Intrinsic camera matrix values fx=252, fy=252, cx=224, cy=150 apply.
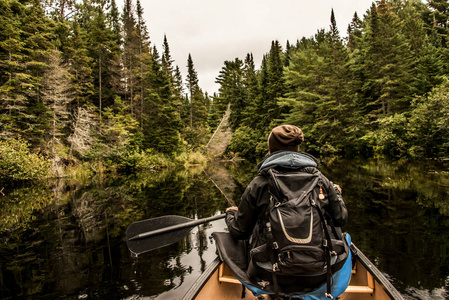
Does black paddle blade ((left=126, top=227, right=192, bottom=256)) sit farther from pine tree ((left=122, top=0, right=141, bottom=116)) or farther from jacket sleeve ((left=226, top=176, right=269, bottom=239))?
pine tree ((left=122, top=0, right=141, bottom=116))

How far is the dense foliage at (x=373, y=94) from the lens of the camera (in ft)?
55.3

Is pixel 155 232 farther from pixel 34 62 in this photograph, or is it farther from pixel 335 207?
pixel 34 62

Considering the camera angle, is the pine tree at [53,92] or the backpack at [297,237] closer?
the backpack at [297,237]

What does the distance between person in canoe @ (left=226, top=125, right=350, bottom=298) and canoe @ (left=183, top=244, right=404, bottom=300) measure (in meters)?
0.61

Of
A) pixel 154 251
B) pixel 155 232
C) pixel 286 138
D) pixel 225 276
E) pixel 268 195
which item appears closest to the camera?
pixel 268 195

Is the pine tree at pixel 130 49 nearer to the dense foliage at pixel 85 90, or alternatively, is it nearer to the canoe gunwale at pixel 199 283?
Answer: the dense foliage at pixel 85 90

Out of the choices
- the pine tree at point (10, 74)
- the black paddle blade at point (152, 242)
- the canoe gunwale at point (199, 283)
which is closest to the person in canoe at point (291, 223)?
the canoe gunwale at point (199, 283)

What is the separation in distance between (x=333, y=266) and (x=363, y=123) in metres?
24.6

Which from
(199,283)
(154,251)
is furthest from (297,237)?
(154,251)

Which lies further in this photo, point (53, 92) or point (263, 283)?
point (53, 92)

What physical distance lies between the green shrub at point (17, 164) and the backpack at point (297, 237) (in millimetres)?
14765

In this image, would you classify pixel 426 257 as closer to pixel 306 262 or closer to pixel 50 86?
pixel 306 262

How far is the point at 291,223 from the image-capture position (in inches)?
65.8

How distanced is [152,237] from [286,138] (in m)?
2.18
